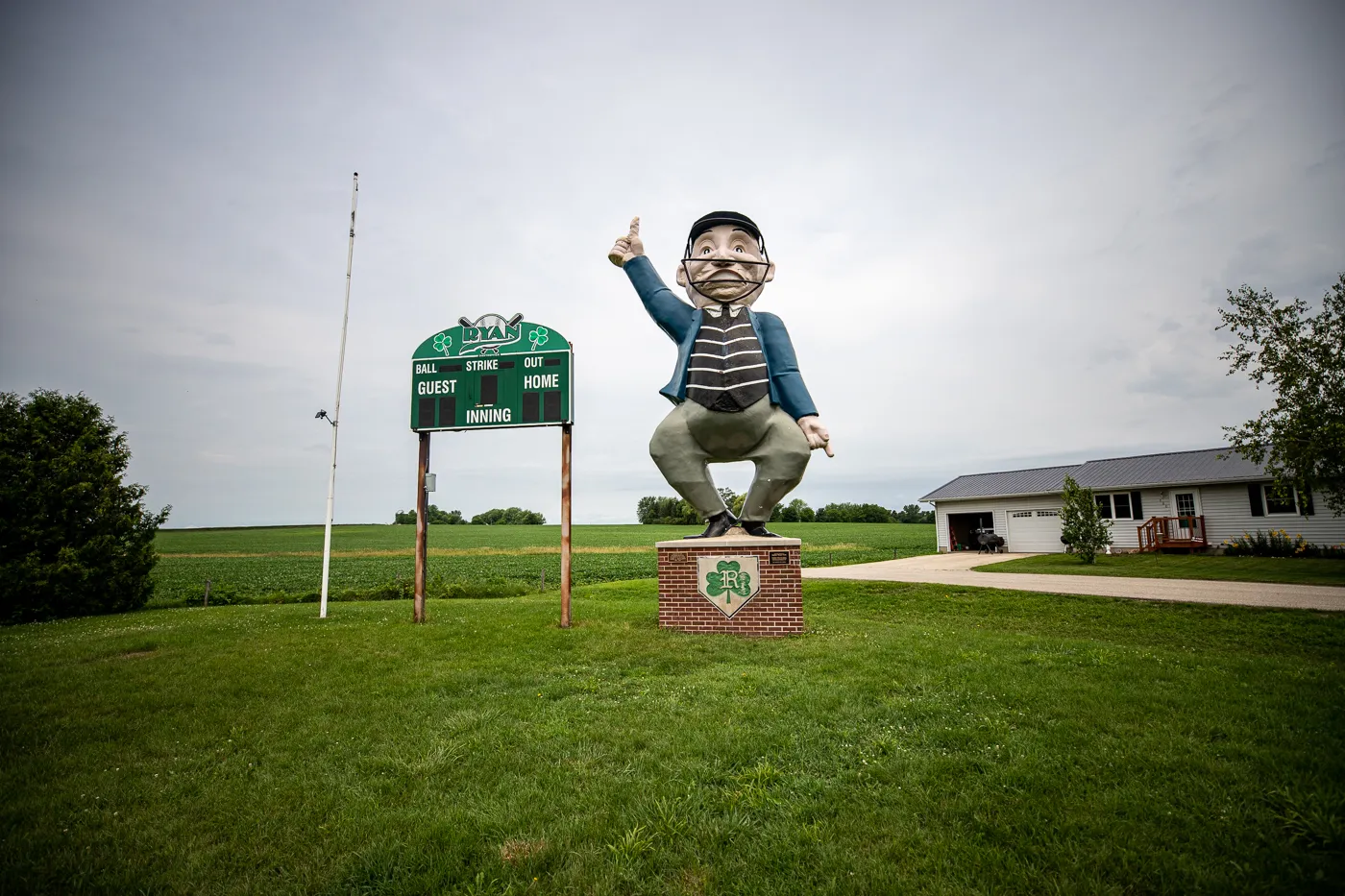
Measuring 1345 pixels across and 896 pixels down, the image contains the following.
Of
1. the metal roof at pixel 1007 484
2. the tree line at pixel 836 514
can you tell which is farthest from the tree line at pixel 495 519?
the metal roof at pixel 1007 484

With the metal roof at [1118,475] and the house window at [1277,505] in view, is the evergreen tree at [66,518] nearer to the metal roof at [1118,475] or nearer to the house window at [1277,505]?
the metal roof at [1118,475]

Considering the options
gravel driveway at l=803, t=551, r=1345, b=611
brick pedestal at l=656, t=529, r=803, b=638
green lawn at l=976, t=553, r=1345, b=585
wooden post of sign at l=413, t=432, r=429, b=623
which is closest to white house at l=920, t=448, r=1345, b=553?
green lawn at l=976, t=553, r=1345, b=585

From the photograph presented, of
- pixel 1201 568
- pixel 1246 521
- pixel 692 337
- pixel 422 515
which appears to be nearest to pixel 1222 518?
pixel 1246 521

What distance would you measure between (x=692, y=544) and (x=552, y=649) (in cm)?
235

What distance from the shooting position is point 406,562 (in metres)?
31.5

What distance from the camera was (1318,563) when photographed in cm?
1605

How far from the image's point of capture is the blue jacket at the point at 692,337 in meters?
8.48

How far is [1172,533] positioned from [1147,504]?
1377 millimetres

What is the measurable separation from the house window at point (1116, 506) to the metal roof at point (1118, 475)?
643mm

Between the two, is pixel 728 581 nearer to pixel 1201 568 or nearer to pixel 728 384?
pixel 728 384

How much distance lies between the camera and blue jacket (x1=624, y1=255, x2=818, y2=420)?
8.48 m

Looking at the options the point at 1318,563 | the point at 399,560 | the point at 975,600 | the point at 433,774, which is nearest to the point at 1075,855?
the point at 433,774

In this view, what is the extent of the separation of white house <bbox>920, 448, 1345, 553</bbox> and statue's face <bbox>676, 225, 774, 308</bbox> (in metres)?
17.6

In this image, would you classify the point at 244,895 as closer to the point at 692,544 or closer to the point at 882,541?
the point at 692,544
